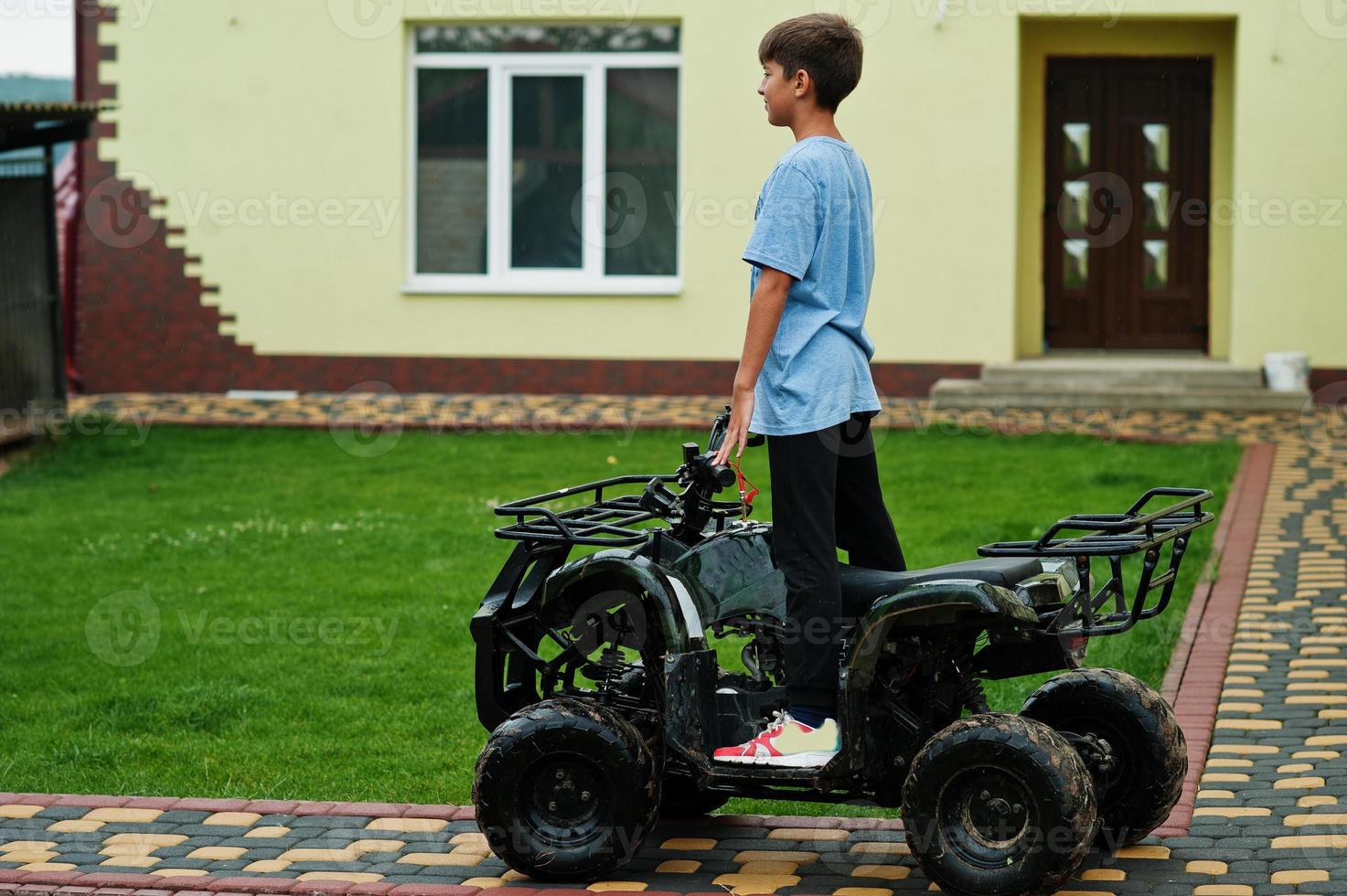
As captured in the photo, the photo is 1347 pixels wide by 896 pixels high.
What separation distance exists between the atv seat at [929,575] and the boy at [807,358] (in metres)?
0.11

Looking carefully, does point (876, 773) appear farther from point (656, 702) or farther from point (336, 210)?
point (336, 210)

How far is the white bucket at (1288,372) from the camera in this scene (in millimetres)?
15797

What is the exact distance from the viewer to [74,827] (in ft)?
18.0

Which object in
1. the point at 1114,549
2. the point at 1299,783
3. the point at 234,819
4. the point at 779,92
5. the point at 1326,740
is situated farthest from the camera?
the point at 1326,740

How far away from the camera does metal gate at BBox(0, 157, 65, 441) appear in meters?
14.6

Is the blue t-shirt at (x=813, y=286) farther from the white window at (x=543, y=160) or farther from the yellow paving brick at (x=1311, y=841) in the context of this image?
the white window at (x=543, y=160)

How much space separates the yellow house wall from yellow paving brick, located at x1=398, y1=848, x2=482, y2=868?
1183cm

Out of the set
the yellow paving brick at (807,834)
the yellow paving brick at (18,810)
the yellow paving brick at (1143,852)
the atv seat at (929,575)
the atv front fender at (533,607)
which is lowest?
the yellow paving brick at (18,810)

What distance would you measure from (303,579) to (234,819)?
12.6 feet

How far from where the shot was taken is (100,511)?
38.2ft

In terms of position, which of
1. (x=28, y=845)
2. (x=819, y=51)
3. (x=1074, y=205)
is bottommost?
(x=28, y=845)

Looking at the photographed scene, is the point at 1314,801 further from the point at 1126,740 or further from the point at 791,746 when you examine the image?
the point at 791,746

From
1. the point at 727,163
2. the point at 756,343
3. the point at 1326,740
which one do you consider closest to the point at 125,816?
the point at 756,343

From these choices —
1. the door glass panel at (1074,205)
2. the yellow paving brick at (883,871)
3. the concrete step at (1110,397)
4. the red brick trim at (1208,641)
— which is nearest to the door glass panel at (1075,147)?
the door glass panel at (1074,205)
